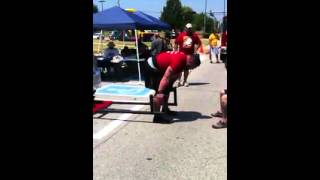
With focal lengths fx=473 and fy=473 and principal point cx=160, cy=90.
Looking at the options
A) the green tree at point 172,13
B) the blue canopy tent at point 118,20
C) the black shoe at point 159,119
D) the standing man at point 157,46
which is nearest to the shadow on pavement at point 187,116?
the black shoe at point 159,119

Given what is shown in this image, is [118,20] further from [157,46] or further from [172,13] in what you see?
[172,13]

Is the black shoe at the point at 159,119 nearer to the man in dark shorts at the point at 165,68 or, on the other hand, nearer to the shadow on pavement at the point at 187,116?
the man in dark shorts at the point at 165,68

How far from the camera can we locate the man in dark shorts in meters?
7.00

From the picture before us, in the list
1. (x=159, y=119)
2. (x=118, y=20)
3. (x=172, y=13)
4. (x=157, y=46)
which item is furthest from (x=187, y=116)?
(x=172, y=13)

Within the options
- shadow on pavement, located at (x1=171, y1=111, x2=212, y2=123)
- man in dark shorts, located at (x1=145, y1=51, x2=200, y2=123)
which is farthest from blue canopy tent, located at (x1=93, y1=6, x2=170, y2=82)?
man in dark shorts, located at (x1=145, y1=51, x2=200, y2=123)

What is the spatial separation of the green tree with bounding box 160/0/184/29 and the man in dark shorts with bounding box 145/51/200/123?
53016 millimetres

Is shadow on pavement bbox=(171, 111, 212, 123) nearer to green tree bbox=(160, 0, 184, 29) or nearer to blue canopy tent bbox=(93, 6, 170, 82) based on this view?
blue canopy tent bbox=(93, 6, 170, 82)

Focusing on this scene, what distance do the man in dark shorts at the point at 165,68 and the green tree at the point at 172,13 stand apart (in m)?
53.0

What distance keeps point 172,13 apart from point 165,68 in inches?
2495

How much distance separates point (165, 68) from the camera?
23.9ft

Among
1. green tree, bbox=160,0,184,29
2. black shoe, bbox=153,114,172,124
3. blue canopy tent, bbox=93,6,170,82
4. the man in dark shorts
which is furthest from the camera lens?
green tree, bbox=160,0,184,29
